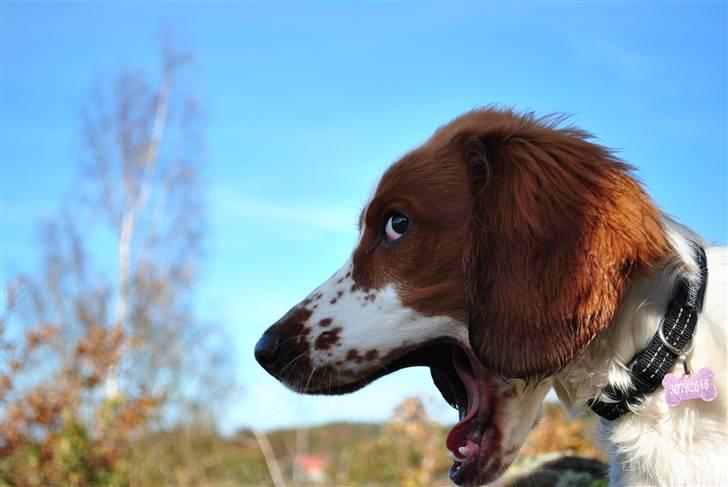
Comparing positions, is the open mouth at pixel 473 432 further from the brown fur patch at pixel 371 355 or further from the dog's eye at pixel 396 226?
the dog's eye at pixel 396 226

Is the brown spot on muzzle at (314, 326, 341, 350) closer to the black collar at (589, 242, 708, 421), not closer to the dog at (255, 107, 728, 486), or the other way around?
the dog at (255, 107, 728, 486)

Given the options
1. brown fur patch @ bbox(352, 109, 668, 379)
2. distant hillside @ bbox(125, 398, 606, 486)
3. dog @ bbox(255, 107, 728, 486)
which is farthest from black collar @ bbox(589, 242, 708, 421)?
distant hillside @ bbox(125, 398, 606, 486)

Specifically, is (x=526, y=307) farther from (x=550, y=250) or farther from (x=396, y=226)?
(x=396, y=226)

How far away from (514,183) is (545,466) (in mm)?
2107

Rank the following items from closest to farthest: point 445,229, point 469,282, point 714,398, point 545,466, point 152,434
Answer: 1. point 714,398
2. point 469,282
3. point 445,229
4. point 545,466
5. point 152,434

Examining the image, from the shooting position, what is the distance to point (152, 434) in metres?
11.4

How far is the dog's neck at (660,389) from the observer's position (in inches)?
96.8

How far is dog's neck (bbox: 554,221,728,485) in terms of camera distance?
8.07 feet

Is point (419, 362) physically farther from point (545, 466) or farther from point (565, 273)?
point (545, 466)

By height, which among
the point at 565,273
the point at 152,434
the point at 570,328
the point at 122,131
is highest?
the point at 565,273

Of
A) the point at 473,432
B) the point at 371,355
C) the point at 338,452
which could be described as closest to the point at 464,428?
the point at 473,432

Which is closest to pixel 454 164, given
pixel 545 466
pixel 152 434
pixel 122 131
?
pixel 545 466

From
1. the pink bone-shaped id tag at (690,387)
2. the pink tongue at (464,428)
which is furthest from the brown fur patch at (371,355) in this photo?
the pink bone-shaped id tag at (690,387)

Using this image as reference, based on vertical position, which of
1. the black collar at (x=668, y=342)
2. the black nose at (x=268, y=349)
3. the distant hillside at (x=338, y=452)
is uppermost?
the black collar at (x=668, y=342)
